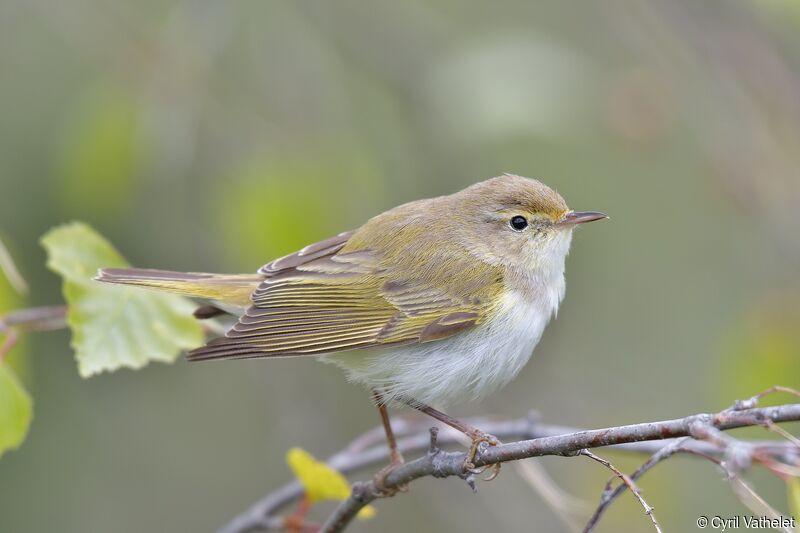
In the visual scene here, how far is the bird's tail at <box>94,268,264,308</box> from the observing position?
3199 mm

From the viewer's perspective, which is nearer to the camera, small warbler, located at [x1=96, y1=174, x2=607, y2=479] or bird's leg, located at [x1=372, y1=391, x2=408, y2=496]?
bird's leg, located at [x1=372, y1=391, x2=408, y2=496]

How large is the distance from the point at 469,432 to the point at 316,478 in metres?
0.49

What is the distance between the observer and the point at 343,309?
347 centimetres

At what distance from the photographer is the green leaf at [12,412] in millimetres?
2629

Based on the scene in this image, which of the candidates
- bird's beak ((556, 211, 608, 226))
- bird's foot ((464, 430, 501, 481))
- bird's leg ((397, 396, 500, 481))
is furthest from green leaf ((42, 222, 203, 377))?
bird's beak ((556, 211, 608, 226))

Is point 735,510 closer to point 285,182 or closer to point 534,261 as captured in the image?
point 534,261

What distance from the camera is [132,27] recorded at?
16.2 ft

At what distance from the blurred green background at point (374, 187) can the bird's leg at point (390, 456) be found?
995 mm

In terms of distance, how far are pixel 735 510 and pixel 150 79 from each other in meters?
4.26

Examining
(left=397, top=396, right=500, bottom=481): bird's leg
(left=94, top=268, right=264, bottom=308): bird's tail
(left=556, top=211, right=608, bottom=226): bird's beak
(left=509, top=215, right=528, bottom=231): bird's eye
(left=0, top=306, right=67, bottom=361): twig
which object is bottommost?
(left=397, top=396, right=500, bottom=481): bird's leg

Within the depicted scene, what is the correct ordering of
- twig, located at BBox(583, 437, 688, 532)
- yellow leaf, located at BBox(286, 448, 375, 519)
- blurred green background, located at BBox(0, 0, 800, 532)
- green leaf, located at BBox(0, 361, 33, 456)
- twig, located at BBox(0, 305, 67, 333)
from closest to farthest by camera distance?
twig, located at BBox(583, 437, 688, 532) < green leaf, located at BBox(0, 361, 33, 456) < yellow leaf, located at BBox(286, 448, 375, 519) < twig, located at BBox(0, 305, 67, 333) < blurred green background, located at BBox(0, 0, 800, 532)

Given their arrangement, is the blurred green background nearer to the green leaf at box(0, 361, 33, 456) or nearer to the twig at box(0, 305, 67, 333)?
the twig at box(0, 305, 67, 333)

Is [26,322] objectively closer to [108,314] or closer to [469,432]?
[108,314]

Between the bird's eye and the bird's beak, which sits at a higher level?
the bird's beak
